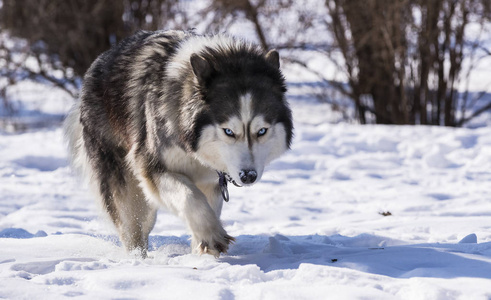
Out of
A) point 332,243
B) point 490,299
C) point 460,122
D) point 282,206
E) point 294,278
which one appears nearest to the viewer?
point 490,299

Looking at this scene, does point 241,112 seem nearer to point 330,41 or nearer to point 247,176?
point 247,176

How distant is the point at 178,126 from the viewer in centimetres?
412

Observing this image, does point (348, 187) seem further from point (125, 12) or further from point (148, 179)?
point (125, 12)

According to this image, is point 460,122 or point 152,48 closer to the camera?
point 152,48

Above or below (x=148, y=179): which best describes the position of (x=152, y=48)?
above

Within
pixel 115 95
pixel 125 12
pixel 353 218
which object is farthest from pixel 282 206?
pixel 125 12

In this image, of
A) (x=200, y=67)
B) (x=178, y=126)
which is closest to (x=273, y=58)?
(x=200, y=67)

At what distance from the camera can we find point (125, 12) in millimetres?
12023

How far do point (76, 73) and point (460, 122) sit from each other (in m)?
6.78

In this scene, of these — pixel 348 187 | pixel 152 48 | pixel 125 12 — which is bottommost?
pixel 348 187

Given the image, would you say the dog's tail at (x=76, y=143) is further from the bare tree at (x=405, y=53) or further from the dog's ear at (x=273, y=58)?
the bare tree at (x=405, y=53)

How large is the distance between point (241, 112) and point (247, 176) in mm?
376

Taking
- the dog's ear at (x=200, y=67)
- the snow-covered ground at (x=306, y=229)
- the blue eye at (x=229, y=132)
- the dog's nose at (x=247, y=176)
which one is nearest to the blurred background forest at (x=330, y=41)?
the snow-covered ground at (x=306, y=229)

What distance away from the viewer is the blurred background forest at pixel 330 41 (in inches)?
407
